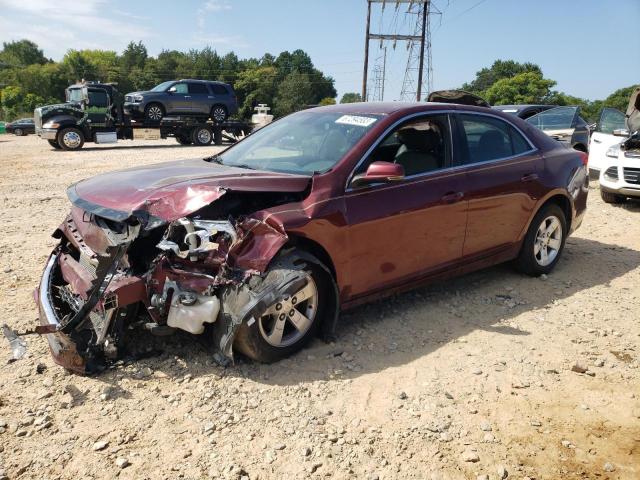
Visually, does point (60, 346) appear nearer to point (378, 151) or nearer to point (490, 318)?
point (378, 151)

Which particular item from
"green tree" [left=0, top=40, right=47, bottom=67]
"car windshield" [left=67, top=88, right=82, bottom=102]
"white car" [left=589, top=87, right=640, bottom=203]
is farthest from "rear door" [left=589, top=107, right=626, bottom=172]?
"green tree" [left=0, top=40, right=47, bottom=67]

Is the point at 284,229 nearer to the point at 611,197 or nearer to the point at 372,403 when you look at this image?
the point at 372,403

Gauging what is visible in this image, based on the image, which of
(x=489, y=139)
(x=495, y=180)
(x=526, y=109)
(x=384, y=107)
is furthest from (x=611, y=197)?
(x=384, y=107)

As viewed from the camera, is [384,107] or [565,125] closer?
[384,107]

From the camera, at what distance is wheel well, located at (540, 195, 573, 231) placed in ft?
17.2

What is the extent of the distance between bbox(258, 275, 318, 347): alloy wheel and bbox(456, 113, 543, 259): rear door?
5.41 ft

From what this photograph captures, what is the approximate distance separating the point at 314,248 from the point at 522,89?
68841 millimetres

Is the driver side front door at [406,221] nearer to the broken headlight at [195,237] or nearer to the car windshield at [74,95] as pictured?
the broken headlight at [195,237]

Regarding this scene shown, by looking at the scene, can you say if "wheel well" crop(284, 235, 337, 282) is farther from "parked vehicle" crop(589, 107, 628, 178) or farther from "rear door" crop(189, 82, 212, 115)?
"rear door" crop(189, 82, 212, 115)

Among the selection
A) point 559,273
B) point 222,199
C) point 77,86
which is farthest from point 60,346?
point 77,86

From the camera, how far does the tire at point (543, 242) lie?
507 centimetres

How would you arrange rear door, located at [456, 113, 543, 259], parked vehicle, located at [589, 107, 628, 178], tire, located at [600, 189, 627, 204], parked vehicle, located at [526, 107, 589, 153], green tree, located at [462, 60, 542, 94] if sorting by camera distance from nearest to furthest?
rear door, located at [456, 113, 543, 259], tire, located at [600, 189, 627, 204], parked vehicle, located at [589, 107, 628, 178], parked vehicle, located at [526, 107, 589, 153], green tree, located at [462, 60, 542, 94]

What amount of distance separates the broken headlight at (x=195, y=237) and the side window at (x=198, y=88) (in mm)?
21853

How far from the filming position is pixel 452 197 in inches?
164
